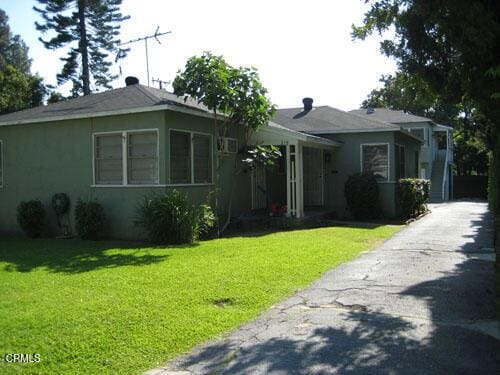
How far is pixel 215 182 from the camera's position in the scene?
13539 mm

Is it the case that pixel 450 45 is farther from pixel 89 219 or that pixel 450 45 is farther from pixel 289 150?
pixel 89 219

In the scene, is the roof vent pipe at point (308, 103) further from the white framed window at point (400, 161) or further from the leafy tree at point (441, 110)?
the white framed window at point (400, 161)

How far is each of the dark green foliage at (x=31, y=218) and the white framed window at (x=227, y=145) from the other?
5207 mm

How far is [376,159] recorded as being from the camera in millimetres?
17047

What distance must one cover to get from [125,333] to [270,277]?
305cm

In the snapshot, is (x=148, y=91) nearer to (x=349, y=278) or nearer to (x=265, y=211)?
(x=265, y=211)

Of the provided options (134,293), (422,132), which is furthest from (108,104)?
(422,132)

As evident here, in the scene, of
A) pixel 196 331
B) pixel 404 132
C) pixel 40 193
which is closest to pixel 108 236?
pixel 40 193

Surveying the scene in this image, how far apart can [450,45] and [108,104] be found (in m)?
9.16

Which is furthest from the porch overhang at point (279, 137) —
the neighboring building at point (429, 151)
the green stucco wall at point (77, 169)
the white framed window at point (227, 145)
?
the neighboring building at point (429, 151)

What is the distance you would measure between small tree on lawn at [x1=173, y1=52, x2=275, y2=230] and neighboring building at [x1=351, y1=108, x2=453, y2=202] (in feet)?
55.0

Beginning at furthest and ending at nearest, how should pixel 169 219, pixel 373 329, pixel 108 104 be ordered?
pixel 108 104 < pixel 169 219 < pixel 373 329

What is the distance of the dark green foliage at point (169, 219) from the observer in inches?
432

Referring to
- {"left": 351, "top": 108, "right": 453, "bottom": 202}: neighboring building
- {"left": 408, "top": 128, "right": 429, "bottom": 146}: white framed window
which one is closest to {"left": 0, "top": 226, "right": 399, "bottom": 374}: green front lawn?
{"left": 351, "top": 108, "right": 453, "bottom": 202}: neighboring building
